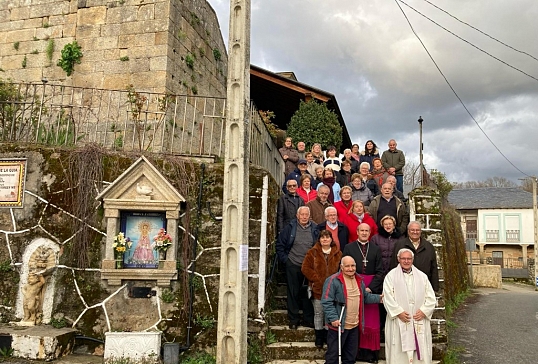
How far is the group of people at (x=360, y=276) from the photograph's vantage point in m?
4.66

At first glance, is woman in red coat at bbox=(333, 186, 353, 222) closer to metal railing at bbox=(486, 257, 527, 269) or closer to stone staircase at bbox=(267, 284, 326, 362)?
stone staircase at bbox=(267, 284, 326, 362)

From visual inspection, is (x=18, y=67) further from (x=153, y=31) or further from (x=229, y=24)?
(x=229, y=24)

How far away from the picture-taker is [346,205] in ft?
20.4

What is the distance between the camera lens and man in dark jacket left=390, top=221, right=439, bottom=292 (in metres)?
5.07

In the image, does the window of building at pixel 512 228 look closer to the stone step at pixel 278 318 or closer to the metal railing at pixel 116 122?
the metal railing at pixel 116 122

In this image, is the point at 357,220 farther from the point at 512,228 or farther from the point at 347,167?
the point at 512,228

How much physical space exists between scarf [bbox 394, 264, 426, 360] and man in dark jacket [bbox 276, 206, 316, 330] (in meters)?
1.27

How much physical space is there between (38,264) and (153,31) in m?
5.54

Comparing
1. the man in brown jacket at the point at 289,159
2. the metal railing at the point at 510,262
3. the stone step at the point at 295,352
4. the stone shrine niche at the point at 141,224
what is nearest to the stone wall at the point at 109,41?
the man in brown jacket at the point at 289,159

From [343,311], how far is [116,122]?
632 cm

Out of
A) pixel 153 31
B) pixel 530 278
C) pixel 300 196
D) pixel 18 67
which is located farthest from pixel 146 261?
pixel 530 278

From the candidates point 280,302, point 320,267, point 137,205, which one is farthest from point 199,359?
point 137,205

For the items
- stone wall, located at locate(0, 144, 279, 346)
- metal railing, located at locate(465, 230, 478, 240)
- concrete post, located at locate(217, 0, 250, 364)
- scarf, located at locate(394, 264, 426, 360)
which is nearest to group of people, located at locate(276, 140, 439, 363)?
scarf, located at locate(394, 264, 426, 360)

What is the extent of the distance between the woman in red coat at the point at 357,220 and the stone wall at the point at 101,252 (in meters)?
1.12
